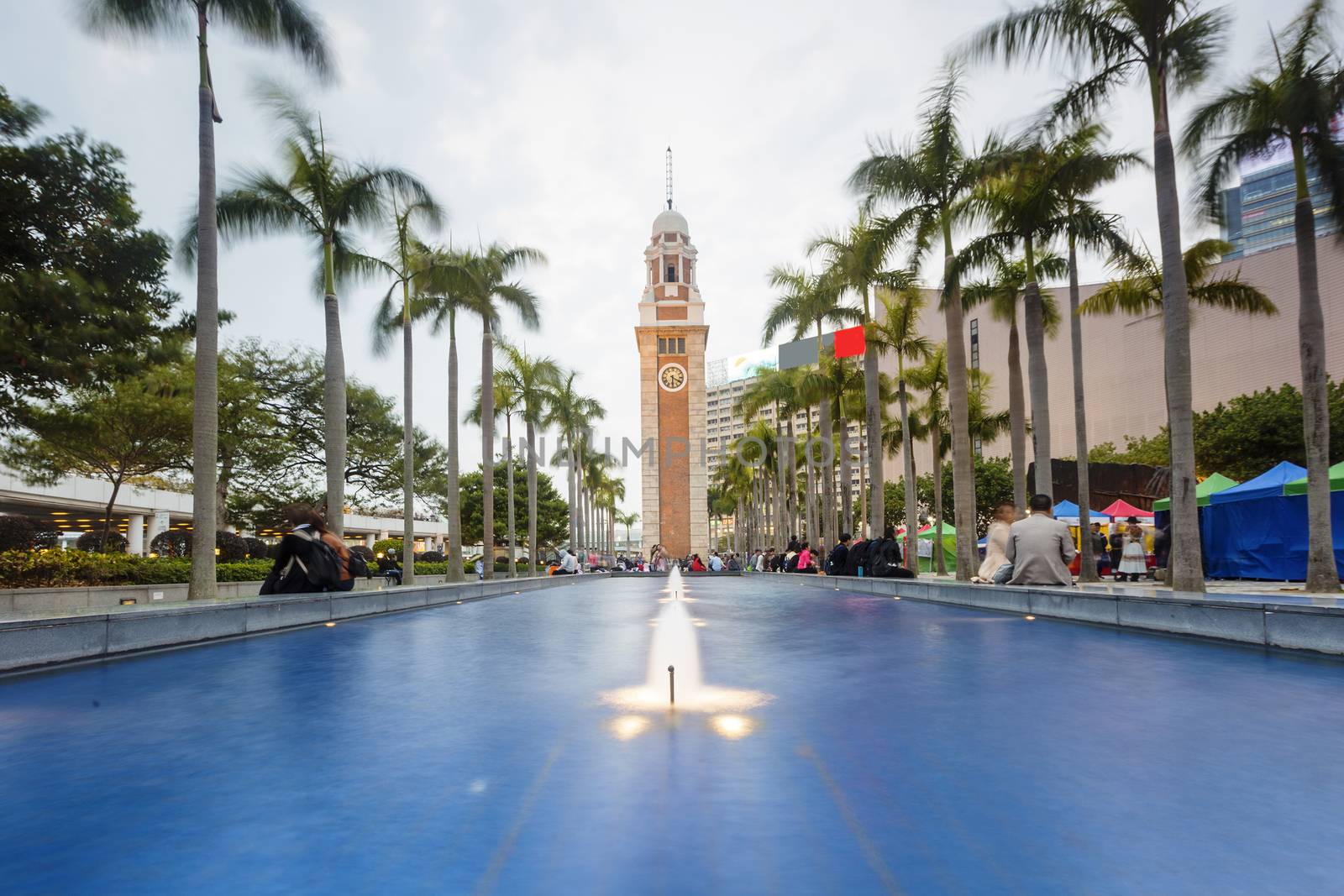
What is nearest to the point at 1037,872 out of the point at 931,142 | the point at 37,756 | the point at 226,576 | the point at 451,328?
the point at 37,756

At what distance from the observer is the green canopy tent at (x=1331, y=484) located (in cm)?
1961

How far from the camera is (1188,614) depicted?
9.18 metres

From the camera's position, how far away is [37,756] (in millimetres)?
4449

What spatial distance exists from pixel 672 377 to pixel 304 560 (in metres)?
74.7

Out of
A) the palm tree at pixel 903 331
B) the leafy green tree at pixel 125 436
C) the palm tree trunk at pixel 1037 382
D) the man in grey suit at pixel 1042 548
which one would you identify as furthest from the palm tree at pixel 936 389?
the leafy green tree at pixel 125 436

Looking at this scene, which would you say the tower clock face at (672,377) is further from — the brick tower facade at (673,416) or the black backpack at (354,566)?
the black backpack at (354,566)

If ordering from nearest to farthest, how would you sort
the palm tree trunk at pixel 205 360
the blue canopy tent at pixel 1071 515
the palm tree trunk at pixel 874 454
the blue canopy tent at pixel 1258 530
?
the palm tree trunk at pixel 205 360 < the blue canopy tent at pixel 1258 530 < the palm tree trunk at pixel 874 454 < the blue canopy tent at pixel 1071 515

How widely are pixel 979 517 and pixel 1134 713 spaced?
6592 centimetres

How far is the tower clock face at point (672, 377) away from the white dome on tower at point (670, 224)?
15.4m

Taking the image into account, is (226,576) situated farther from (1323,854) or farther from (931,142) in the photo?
(1323,854)

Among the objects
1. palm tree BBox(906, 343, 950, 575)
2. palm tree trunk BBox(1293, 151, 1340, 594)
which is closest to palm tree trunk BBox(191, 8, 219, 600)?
palm tree trunk BBox(1293, 151, 1340, 594)

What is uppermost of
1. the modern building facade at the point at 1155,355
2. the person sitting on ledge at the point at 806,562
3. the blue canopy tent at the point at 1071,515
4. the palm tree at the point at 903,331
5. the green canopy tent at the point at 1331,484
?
the modern building facade at the point at 1155,355

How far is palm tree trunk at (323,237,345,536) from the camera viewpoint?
20406 mm

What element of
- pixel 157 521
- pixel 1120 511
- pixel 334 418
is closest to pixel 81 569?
pixel 334 418
